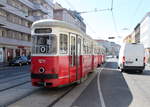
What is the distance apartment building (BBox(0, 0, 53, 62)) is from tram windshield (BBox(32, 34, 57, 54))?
94.7 ft

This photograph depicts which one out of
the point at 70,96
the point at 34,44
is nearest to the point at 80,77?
the point at 70,96

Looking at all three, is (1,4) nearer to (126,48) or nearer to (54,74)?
(126,48)

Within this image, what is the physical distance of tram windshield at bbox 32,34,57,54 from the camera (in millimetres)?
8305

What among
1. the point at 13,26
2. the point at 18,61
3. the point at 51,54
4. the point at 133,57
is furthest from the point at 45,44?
the point at 13,26

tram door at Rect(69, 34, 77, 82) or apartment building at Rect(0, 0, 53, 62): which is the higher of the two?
apartment building at Rect(0, 0, 53, 62)

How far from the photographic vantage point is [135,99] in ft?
25.4

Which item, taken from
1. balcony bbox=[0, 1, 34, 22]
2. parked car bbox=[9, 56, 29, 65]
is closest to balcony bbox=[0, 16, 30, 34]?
balcony bbox=[0, 1, 34, 22]

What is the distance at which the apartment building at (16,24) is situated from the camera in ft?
123

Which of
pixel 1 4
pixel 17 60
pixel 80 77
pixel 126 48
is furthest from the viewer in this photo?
pixel 1 4

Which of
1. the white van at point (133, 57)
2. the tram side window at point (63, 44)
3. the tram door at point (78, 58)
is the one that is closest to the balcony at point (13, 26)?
the white van at point (133, 57)

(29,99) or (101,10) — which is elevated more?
(101,10)

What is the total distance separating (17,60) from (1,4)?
10.9m

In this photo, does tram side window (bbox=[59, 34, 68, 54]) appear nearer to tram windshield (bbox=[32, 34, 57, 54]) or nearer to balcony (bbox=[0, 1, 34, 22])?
tram windshield (bbox=[32, 34, 57, 54])

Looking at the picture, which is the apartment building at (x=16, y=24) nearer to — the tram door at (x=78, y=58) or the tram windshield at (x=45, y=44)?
the tram door at (x=78, y=58)
